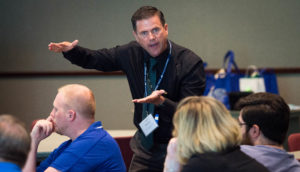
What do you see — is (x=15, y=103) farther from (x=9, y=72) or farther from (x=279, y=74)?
(x=279, y=74)

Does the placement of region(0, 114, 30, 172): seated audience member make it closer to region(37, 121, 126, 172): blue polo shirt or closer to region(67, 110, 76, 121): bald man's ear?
region(37, 121, 126, 172): blue polo shirt

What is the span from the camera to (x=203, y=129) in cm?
173

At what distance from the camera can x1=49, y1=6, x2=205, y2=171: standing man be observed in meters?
2.76

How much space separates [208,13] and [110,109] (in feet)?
6.75

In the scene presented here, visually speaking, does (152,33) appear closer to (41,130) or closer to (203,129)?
(41,130)

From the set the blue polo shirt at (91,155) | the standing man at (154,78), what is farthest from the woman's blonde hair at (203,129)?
the standing man at (154,78)

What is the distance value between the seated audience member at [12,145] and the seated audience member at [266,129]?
1143mm

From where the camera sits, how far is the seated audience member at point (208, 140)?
5.50 ft

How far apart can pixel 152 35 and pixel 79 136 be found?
86 cm

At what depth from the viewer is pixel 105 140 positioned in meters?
2.33

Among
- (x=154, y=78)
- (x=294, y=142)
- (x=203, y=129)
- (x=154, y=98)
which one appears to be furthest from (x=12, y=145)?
(x=294, y=142)

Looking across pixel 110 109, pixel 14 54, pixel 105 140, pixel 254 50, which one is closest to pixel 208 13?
pixel 254 50

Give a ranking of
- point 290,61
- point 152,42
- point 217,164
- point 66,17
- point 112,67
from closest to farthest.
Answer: point 217,164 < point 152,42 < point 112,67 < point 290,61 < point 66,17

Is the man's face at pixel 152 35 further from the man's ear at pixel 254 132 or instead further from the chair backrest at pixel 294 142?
the chair backrest at pixel 294 142
